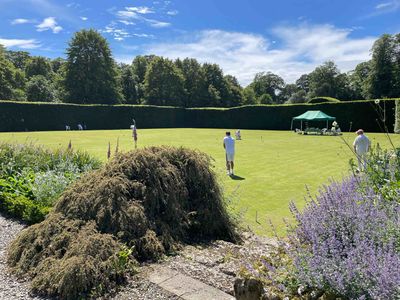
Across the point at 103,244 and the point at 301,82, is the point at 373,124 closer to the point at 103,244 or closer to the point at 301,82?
the point at 103,244

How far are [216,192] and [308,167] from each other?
953cm

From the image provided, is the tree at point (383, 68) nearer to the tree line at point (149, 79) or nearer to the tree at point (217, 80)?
the tree line at point (149, 79)

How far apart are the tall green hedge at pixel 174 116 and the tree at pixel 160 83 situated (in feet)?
37.2

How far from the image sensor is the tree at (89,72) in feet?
188

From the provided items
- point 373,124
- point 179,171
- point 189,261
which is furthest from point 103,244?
point 373,124

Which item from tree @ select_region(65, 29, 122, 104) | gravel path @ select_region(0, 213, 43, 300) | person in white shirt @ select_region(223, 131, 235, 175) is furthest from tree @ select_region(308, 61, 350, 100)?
gravel path @ select_region(0, 213, 43, 300)

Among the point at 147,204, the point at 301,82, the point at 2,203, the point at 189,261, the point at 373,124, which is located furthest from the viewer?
the point at 301,82

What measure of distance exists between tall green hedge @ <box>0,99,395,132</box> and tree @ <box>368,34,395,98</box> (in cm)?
2296

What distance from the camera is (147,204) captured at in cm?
424

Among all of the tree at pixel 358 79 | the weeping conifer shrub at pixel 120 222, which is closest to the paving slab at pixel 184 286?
the weeping conifer shrub at pixel 120 222

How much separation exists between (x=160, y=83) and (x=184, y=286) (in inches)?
2480

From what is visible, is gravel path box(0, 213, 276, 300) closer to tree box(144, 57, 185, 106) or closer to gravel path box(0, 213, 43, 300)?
gravel path box(0, 213, 43, 300)

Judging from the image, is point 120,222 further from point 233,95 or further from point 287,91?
point 287,91

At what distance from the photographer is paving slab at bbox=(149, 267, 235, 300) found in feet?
9.65
